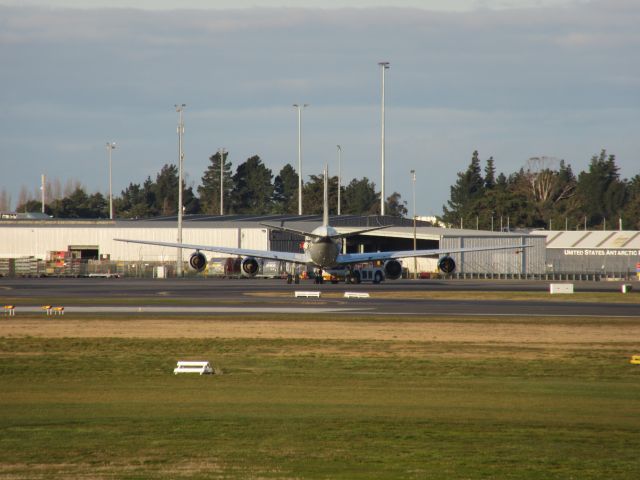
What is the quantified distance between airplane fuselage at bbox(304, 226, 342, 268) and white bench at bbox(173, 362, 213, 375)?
55.6 m

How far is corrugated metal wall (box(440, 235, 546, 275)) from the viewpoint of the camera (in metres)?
123

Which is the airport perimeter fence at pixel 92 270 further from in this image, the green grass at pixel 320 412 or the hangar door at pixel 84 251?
the green grass at pixel 320 412

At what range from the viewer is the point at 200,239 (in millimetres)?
125625

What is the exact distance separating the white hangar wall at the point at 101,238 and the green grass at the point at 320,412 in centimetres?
8914

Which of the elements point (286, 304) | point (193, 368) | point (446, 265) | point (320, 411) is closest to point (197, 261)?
point (446, 265)

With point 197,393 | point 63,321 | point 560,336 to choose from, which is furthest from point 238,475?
point 63,321

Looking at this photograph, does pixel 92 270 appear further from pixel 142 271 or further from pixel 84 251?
pixel 84 251

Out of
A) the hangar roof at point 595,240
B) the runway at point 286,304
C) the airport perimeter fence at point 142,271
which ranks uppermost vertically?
the hangar roof at point 595,240

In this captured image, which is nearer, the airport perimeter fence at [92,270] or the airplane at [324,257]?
the airplane at [324,257]

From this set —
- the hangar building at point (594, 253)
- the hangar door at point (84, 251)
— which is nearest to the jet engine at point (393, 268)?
the hangar building at point (594, 253)

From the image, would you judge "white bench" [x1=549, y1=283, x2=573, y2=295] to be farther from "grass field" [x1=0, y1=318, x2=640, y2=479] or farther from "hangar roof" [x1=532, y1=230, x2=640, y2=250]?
"hangar roof" [x1=532, y1=230, x2=640, y2=250]

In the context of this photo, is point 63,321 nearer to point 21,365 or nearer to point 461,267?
point 21,365

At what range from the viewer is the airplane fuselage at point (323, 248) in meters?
85.4

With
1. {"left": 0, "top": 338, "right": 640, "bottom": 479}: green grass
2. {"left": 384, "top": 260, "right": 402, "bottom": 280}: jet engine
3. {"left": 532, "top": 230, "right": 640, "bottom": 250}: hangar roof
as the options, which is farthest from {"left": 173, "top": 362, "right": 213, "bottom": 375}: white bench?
{"left": 532, "top": 230, "right": 640, "bottom": 250}: hangar roof
